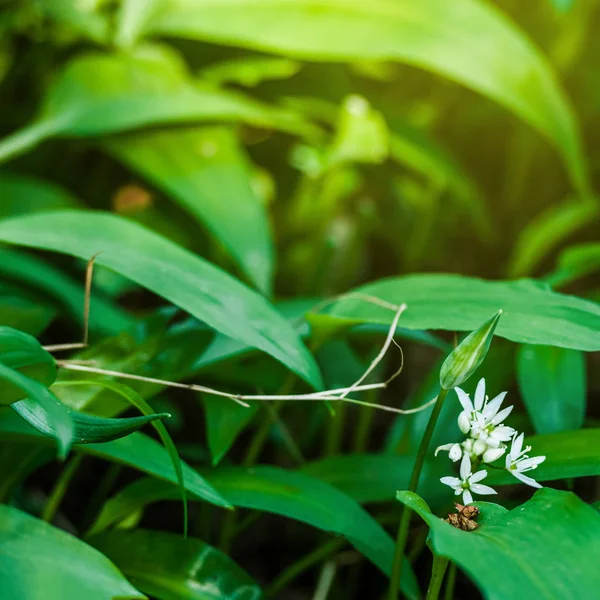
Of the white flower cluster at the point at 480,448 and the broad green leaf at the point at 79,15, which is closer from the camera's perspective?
the white flower cluster at the point at 480,448

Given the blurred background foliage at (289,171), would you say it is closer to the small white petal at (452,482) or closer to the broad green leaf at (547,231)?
the broad green leaf at (547,231)

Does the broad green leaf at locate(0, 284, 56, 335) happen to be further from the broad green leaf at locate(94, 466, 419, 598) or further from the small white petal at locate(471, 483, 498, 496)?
the small white petal at locate(471, 483, 498, 496)

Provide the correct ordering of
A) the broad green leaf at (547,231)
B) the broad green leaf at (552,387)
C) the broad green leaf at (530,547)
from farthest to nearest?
the broad green leaf at (547,231), the broad green leaf at (552,387), the broad green leaf at (530,547)

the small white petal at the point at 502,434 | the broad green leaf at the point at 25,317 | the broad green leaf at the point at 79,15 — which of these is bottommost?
the broad green leaf at the point at 25,317

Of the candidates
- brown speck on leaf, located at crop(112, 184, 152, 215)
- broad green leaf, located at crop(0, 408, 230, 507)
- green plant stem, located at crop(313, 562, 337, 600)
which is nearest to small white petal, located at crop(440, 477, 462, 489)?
broad green leaf, located at crop(0, 408, 230, 507)

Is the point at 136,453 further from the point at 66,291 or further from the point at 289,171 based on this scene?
the point at 289,171

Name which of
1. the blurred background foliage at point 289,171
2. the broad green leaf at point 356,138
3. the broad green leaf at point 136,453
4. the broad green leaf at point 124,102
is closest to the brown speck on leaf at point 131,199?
the blurred background foliage at point 289,171

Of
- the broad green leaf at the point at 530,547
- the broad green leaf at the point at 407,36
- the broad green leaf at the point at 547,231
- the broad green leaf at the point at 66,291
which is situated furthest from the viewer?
the broad green leaf at the point at 547,231

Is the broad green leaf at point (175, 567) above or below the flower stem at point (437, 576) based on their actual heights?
below

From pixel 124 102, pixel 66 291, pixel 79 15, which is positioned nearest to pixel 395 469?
pixel 66 291
